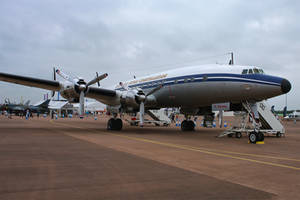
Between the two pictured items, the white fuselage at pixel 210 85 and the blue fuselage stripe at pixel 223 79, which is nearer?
the blue fuselage stripe at pixel 223 79

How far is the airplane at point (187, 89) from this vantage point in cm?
1232

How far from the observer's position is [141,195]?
3.92 meters

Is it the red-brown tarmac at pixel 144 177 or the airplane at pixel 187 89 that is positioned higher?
the airplane at pixel 187 89

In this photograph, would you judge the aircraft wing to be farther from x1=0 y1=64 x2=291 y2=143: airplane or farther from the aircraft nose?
the aircraft nose

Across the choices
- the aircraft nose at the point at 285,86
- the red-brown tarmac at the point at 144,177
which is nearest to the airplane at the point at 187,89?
the aircraft nose at the point at 285,86

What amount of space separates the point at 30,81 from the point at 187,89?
378 inches

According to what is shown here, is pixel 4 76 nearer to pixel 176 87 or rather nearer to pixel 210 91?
pixel 176 87

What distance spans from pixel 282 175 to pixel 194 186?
222 cm

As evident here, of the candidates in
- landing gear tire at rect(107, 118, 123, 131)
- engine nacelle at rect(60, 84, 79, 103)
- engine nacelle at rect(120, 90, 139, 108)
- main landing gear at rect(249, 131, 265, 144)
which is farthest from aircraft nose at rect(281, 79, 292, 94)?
engine nacelle at rect(60, 84, 79, 103)

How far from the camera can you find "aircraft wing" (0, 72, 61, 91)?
15391 mm

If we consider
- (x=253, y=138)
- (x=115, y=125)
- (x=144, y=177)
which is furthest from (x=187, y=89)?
(x=144, y=177)

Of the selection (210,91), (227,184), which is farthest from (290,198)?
(210,91)

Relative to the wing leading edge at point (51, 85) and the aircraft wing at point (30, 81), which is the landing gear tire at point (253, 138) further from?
the aircraft wing at point (30, 81)

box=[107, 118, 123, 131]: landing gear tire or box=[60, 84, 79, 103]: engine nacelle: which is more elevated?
box=[60, 84, 79, 103]: engine nacelle
